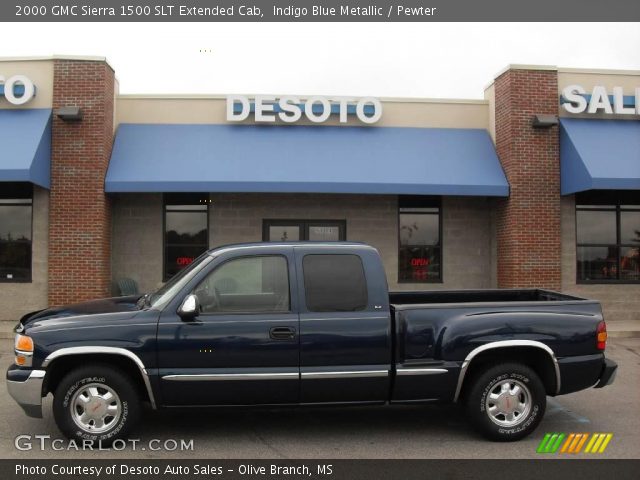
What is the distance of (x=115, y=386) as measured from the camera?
17.2 ft

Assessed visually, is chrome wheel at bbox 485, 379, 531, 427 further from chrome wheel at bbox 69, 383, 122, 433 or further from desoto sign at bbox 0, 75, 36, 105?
desoto sign at bbox 0, 75, 36, 105

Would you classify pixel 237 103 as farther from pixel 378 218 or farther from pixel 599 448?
pixel 599 448

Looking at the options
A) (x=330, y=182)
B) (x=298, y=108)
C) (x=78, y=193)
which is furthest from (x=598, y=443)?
(x=78, y=193)

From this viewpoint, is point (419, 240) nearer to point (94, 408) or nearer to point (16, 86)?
point (16, 86)

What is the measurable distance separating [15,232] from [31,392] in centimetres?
831

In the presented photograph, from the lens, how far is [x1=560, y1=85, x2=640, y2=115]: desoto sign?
41.6ft

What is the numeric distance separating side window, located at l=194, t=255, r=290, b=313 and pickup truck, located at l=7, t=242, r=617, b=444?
0.03 feet

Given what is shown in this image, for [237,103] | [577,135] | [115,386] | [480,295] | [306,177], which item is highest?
[237,103]

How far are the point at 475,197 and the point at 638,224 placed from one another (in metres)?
3.67

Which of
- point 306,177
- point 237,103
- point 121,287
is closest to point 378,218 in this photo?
point 306,177

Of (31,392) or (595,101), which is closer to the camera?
(31,392)

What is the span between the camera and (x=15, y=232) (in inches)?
488

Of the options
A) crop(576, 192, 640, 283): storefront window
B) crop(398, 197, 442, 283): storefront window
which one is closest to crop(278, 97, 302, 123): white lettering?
crop(398, 197, 442, 283): storefront window

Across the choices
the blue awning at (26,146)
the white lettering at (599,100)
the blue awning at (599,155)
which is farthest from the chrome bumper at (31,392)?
the white lettering at (599,100)
